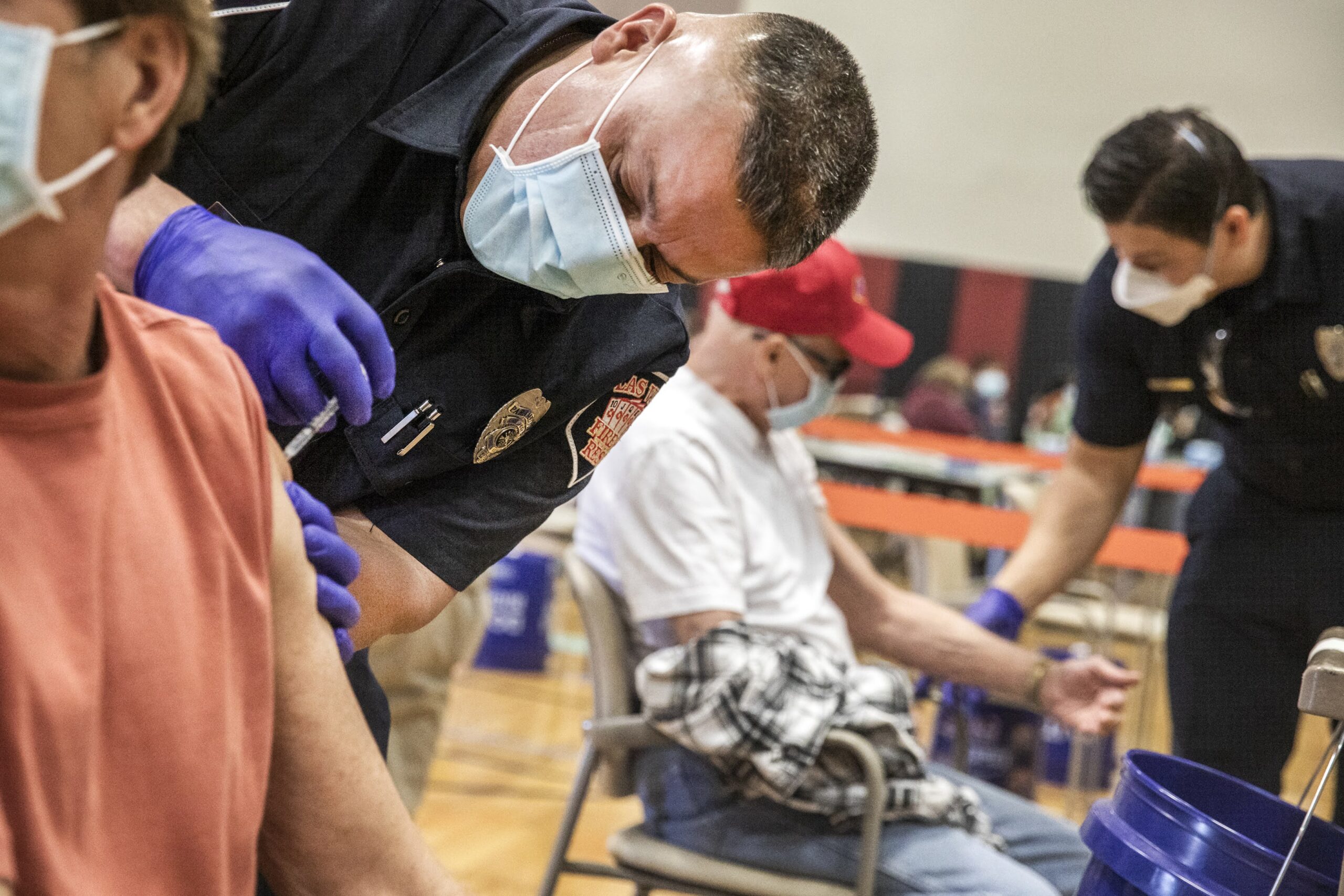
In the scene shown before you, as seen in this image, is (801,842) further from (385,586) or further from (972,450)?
(972,450)

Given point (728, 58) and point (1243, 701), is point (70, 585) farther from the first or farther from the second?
point (1243, 701)

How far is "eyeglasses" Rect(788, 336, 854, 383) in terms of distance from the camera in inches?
88.0

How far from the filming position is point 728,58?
1214 millimetres

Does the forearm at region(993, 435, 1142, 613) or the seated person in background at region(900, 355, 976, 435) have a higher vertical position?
the forearm at region(993, 435, 1142, 613)

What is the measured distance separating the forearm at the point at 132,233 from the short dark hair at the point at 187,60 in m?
0.40

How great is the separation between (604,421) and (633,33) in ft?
1.36

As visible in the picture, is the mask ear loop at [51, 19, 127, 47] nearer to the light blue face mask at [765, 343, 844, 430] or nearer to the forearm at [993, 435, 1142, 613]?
the light blue face mask at [765, 343, 844, 430]

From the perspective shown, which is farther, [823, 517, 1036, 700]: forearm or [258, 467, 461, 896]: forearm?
[823, 517, 1036, 700]: forearm

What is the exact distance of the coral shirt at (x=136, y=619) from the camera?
64cm

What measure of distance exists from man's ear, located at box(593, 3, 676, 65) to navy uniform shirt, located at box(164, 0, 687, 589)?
0.24 ft

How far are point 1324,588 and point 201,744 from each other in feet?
6.05

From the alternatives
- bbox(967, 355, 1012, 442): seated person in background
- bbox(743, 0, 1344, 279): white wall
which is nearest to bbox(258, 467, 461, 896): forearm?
bbox(743, 0, 1344, 279): white wall

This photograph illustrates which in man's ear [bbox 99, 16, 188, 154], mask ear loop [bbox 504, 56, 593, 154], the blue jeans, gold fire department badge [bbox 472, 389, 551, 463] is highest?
man's ear [bbox 99, 16, 188, 154]

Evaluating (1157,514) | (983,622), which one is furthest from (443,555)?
(1157,514)
